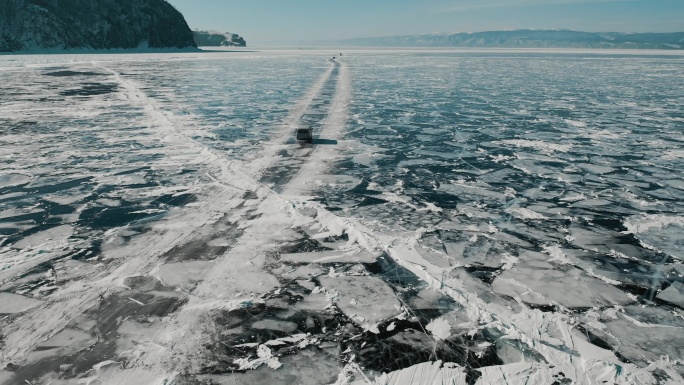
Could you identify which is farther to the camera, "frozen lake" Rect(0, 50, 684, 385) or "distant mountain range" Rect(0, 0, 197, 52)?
"distant mountain range" Rect(0, 0, 197, 52)

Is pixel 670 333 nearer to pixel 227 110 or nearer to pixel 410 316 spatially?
pixel 410 316

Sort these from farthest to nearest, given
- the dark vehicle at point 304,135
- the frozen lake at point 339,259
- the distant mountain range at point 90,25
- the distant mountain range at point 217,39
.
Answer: the distant mountain range at point 217,39 < the distant mountain range at point 90,25 < the dark vehicle at point 304,135 < the frozen lake at point 339,259

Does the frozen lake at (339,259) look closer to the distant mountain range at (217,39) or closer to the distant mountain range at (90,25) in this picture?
the distant mountain range at (90,25)

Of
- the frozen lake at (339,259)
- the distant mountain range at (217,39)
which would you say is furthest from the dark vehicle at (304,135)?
the distant mountain range at (217,39)

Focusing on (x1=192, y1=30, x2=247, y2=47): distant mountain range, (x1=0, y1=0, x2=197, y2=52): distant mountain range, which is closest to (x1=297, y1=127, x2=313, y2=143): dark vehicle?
(x1=0, y1=0, x2=197, y2=52): distant mountain range

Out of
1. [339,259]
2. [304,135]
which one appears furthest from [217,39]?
[339,259]

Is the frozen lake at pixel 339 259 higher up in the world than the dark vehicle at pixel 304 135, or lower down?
lower down

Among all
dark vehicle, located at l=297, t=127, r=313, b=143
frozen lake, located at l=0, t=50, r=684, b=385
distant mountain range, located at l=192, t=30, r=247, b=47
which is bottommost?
frozen lake, located at l=0, t=50, r=684, b=385

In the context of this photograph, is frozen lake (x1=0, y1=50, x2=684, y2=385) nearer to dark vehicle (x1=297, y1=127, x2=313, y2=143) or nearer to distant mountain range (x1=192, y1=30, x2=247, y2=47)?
dark vehicle (x1=297, y1=127, x2=313, y2=143)
